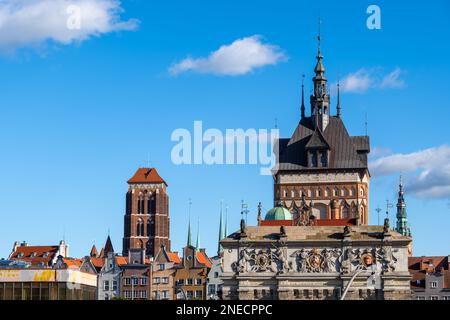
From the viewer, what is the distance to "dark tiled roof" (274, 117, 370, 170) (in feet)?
541

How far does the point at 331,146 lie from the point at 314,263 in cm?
4138

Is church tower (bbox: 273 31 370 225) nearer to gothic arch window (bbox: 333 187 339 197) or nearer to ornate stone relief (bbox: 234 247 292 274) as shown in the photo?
gothic arch window (bbox: 333 187 339 197)

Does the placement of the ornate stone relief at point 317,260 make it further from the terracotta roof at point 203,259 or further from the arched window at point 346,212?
the terracotta roof at point 203,259

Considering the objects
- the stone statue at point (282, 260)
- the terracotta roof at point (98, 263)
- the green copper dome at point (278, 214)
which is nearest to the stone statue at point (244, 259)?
the stone statue at point (282, 260)

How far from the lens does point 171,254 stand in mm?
171000

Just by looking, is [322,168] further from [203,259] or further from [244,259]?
[244,259]

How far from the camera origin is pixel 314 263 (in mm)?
128750

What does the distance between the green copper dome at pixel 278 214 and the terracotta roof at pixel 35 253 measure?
133 ft

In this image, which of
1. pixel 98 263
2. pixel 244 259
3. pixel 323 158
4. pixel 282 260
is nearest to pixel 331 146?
pixel 323 158

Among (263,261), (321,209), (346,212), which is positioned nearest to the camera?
(263,261)

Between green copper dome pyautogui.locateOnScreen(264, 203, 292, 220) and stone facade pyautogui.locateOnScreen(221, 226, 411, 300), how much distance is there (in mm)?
23506
